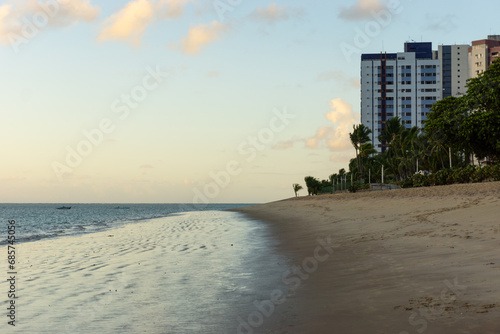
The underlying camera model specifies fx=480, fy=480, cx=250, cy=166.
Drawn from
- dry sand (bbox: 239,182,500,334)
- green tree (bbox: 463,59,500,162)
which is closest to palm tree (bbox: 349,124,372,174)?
green tree (bbox: 463,59,500,162)

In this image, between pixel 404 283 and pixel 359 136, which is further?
pixel 359 136

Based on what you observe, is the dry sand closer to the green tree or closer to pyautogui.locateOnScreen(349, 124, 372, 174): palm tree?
the green tree

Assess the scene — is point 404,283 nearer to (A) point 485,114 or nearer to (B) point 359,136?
(A) point 485,114

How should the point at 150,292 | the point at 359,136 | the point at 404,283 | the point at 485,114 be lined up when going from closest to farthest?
the point at 404,283, the point at 150,292, the point at 485,114, the point at 359,136

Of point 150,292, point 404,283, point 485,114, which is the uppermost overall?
point 485,114

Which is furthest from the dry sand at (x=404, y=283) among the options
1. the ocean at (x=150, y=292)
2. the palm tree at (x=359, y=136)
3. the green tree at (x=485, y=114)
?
the palm tree at (x=359, y=136)

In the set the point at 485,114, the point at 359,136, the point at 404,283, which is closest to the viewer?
the point at 404,283

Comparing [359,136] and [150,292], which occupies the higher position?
[359,136]

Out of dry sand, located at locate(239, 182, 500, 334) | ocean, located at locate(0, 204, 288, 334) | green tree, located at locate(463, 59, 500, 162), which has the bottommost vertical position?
ocean, located at locate(0, 204, 288, 334)

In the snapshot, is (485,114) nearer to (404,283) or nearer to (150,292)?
(404,283)

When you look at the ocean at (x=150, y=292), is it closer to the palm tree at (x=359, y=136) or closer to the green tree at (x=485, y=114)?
the green tree at (x=485, y=114)

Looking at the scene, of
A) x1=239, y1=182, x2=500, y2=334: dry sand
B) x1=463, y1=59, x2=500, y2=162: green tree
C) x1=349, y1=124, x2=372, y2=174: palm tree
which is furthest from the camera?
x1=349, y1=124, x2=372, y2=174: palm tree

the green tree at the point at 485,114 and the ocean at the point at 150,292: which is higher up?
the green tree at the point at 485,114

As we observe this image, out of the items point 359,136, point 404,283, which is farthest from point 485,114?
point 359,136
